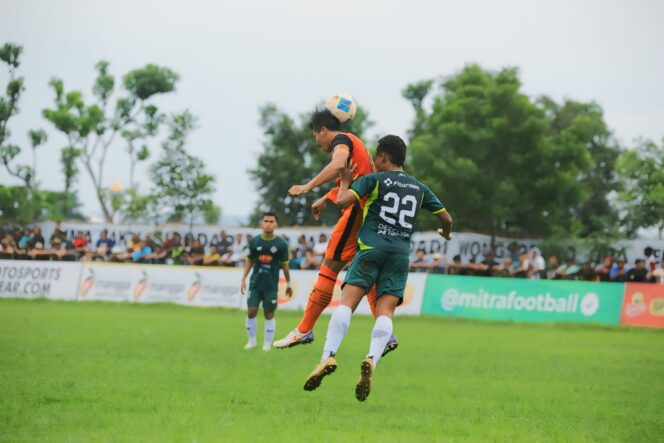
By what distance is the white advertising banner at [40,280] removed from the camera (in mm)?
34812

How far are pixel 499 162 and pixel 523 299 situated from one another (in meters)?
19.6

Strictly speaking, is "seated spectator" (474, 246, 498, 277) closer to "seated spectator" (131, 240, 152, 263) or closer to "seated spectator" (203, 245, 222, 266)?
"seated spectator" (203, 245, 222, 266)

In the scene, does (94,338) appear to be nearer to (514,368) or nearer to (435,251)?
(514,368)

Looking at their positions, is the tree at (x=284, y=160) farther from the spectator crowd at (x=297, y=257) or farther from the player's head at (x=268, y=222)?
the player's head at (x=268, y=222)

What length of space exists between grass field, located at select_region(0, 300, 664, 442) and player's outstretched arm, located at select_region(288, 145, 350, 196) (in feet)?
7.22

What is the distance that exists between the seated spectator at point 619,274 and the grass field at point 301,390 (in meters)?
6.87

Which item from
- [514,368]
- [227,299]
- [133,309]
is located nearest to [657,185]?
[227,299]

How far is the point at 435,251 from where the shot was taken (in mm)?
35906

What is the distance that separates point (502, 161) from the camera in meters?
48.2

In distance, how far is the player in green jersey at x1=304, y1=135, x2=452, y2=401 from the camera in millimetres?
9125

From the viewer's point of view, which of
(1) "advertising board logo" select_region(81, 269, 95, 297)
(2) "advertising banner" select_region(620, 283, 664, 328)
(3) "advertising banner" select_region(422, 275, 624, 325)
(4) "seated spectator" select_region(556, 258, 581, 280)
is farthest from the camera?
(1) "advertising board logo" select_region(81, 269, 95, 297)

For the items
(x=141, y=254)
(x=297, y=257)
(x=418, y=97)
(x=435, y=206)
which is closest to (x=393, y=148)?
(x=435, y=206)

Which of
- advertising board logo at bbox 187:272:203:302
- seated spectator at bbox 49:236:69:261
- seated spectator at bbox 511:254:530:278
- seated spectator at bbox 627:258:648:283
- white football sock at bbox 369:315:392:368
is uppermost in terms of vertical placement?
seated spectator at bbox 627:258:648:283

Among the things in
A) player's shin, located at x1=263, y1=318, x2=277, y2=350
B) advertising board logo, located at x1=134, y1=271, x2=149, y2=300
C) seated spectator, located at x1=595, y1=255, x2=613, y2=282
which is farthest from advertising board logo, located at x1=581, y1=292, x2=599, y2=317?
advertising board logo, located at x1=134, y1=271, x2=149, y2=300
